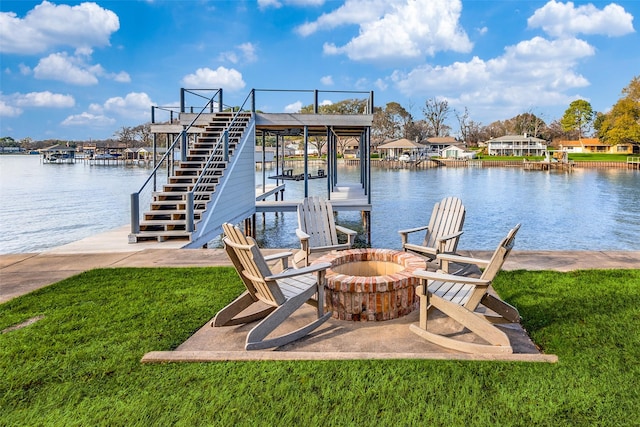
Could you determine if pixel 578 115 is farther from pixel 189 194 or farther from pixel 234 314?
pixel 234 314

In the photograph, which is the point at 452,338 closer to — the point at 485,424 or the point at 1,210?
the point at 485,424

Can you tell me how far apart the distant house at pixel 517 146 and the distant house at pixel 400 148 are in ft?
45.8

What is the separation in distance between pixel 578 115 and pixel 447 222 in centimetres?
9566

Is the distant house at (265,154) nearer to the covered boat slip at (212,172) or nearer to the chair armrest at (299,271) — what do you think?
the covered boat slip at (212,172)

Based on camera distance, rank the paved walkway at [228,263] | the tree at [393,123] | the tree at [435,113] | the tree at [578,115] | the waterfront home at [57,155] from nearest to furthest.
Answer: the paved walkway at [228,263] < the tree at [578,115] < the tree at [393,123] < the tree at [435,113] < the waterfront home at [57,155]

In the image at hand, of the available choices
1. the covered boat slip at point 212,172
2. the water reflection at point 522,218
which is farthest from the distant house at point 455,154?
the covered boat slip at point 212,172

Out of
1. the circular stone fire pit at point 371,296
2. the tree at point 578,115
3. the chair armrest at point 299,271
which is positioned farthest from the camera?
the tree at point 578,115

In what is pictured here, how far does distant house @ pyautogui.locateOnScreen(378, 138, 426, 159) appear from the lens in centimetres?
6141

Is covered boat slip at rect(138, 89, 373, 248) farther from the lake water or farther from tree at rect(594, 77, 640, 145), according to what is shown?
tree at rect(594, 77, 640, 145)

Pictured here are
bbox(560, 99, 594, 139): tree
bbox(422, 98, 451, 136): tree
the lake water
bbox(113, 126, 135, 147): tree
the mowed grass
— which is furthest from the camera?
bbox(113, 126, 135, 147): tree

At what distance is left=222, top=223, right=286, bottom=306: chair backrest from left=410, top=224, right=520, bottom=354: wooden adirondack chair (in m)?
1.17

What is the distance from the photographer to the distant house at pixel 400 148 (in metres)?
61.4

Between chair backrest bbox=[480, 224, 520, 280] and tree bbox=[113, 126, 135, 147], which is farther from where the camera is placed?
tree bbox=[113, 126, 135, 147]

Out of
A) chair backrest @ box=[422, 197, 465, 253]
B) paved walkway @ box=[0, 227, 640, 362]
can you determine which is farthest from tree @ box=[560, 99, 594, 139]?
chair backrest @ box=[422, 197, 465, 253]
